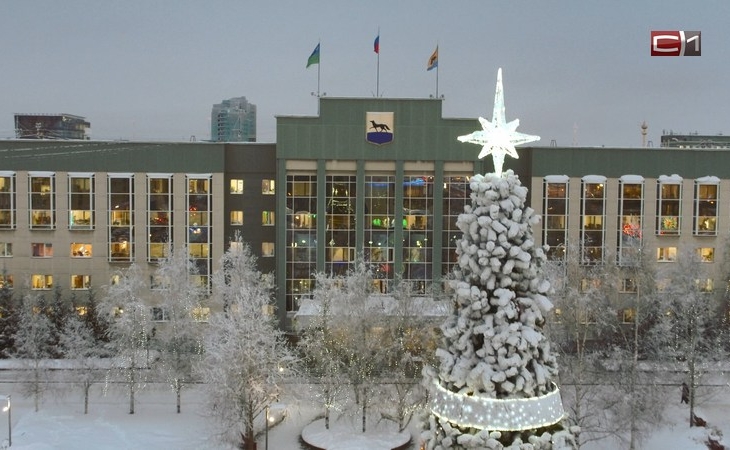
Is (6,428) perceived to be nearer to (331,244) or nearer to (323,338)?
(323,338)

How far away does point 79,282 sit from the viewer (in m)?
59.5

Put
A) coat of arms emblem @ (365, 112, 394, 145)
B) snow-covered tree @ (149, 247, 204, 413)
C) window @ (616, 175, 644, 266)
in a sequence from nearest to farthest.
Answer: snow-covered tree @ (149, 247, 204, 413) < coat of arms emblem @ (365, 112, 394, 145) < window @ (616, 175, 644, 266)

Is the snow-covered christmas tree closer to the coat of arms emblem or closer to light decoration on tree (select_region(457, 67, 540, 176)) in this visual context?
light decoration on tree (select_region(457, 67, 540, 176))

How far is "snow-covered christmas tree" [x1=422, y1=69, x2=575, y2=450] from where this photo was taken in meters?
15.6

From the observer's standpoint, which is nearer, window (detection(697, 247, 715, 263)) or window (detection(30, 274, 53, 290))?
window (detection(30, 274, 53, 290))

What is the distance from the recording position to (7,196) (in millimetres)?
58656

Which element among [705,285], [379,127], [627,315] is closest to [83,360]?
[379,127]

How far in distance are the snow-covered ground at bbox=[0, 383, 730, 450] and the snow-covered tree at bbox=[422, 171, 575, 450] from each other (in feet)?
70.1

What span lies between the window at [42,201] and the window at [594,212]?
48950mm

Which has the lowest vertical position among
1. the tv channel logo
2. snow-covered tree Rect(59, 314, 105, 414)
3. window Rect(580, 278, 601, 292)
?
snow-covered tree Rect(59, 314, 105, 414)

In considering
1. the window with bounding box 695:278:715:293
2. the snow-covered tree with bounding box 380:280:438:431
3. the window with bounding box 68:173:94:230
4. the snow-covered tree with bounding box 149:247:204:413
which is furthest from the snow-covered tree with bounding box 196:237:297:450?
the window with bounding box 695:278:715:293

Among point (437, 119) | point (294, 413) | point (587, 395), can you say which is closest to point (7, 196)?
point (294, 413)

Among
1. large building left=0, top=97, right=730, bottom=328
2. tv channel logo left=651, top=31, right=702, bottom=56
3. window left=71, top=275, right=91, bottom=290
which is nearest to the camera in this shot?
tv channel logo left=651, top=31, right=702, bottom=56

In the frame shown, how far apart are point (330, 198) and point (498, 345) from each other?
44470mm
